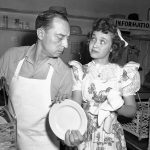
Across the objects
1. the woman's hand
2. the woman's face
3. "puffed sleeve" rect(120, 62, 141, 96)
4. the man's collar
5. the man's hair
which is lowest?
the woman's hand

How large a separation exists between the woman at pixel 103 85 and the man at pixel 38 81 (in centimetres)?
9

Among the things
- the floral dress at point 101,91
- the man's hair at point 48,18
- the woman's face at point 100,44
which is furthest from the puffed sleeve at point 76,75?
the man's hair at point 48,18

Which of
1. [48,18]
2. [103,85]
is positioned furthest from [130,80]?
[48,18]

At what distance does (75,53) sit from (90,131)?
6.49ft

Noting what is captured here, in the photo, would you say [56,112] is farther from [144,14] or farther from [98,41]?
[144,14]

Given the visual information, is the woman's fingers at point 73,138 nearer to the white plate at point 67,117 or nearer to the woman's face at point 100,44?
the white plate at point 67,117

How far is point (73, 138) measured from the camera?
925mm

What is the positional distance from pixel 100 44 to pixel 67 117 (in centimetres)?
37

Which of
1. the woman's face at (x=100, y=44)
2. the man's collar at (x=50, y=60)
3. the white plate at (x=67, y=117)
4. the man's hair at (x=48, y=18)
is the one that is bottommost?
the white plate at (x=67, y=117)

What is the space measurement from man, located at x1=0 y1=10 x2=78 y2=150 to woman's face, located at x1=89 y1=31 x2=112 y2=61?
129mm

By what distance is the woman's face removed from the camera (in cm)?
112

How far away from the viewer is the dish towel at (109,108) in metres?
1.00

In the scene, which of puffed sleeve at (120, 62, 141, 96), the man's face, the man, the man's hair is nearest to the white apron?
the man

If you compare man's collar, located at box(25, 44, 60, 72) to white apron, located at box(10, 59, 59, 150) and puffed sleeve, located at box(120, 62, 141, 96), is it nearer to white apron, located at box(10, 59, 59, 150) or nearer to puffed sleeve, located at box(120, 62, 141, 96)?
white apron, located at box(10, 59, 59, 150)
